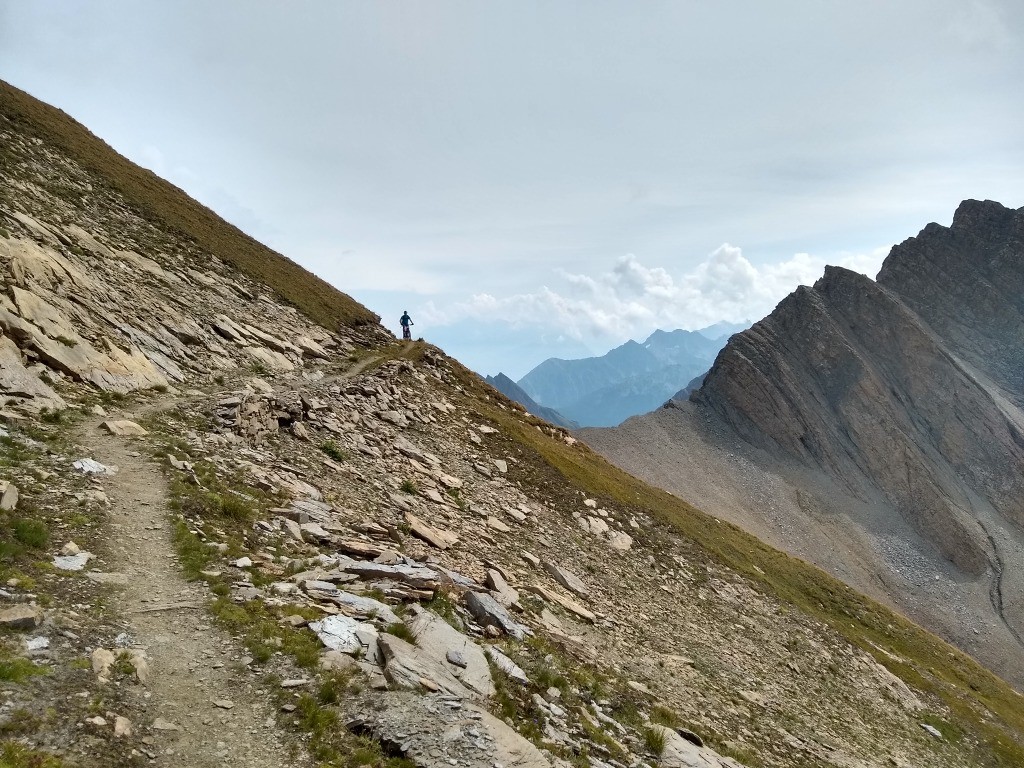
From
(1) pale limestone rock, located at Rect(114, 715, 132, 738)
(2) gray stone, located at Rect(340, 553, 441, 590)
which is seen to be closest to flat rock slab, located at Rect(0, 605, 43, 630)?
(1) pale limestone rock, located at Rect(114, 715, 132, 738)

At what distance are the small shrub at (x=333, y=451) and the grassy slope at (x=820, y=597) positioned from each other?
15435 mm

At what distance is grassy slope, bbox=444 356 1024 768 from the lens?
38.7 metres

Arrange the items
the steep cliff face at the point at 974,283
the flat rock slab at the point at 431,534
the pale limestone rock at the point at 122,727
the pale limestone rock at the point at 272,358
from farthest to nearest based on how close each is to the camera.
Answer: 1. the steep cliff face at the point at 974,283
2. the pale limestone rock at the point at 272,358
3. the flat rock slab at the point at 431,534
4. the pale limestone rock at the point at 122,727

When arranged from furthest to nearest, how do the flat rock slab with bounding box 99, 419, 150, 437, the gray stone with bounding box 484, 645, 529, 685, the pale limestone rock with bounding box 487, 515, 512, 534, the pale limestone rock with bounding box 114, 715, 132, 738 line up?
the pale limestone rock with bounding box 487, 515, 512, 534, the flat rock slab with bounding box 99, 419, 150, 437, the gray stone with bounding box 484, 645, 529, 685, the pale limestone rock with bounding box 114, 715, 132, 738

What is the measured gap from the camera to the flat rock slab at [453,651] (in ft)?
38.9

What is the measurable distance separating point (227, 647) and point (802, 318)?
185 meters

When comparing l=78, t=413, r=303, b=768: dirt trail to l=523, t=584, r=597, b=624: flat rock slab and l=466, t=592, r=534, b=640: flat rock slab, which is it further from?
l=523, t=584, r=597, b=624: flat rock slab

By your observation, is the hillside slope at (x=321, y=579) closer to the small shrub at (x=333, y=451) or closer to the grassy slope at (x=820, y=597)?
the small shrub at (x=333, y=451)

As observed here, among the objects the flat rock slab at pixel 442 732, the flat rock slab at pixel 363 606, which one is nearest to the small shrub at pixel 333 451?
the flat rock slab at pixel 363 606

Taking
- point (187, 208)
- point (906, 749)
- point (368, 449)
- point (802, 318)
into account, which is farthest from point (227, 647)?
point (802, 318)

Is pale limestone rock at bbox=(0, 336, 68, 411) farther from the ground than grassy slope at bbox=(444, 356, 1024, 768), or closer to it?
closer to it

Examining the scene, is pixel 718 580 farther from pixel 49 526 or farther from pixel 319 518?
pixel 49 526

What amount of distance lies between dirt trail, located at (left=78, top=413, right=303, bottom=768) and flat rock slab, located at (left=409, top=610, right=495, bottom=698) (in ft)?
12.4

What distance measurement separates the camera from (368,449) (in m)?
27.8
